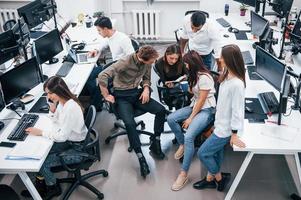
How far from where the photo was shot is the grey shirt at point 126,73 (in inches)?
143

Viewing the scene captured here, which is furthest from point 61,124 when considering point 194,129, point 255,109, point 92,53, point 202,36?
point 202,36

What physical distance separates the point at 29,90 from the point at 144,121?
148cm

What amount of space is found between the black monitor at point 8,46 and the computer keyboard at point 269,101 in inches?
105

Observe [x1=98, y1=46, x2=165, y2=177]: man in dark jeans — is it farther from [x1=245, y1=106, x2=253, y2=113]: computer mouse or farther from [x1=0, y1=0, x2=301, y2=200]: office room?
[x1=245, y1=106, x2=253, y2=113]: computer mouse

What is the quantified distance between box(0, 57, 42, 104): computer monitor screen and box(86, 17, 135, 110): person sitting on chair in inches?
31.8

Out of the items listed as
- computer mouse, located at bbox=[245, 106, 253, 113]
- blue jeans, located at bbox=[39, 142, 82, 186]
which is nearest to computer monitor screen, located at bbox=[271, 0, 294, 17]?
computer mouse, located at bbox=[245, 106, 253, 113]

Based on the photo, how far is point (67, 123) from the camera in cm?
287

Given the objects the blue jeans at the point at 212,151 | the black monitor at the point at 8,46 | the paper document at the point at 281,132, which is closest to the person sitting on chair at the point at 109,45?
the black monitor at the point at 8,46

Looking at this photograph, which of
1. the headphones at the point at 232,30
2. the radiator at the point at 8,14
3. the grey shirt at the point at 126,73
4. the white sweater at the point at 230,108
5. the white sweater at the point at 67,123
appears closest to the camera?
the white sweater at the point at 230,108

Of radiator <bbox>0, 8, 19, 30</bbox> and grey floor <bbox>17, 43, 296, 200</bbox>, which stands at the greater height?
radiator <bbox>0, 8, 19, 30</bbox>

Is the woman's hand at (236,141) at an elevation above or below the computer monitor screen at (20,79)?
below

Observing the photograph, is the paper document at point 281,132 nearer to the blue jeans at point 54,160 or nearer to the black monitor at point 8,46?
the blue jeans at point 54,160

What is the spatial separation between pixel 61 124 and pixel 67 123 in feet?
0.22

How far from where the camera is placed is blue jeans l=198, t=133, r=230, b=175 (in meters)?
3.03
